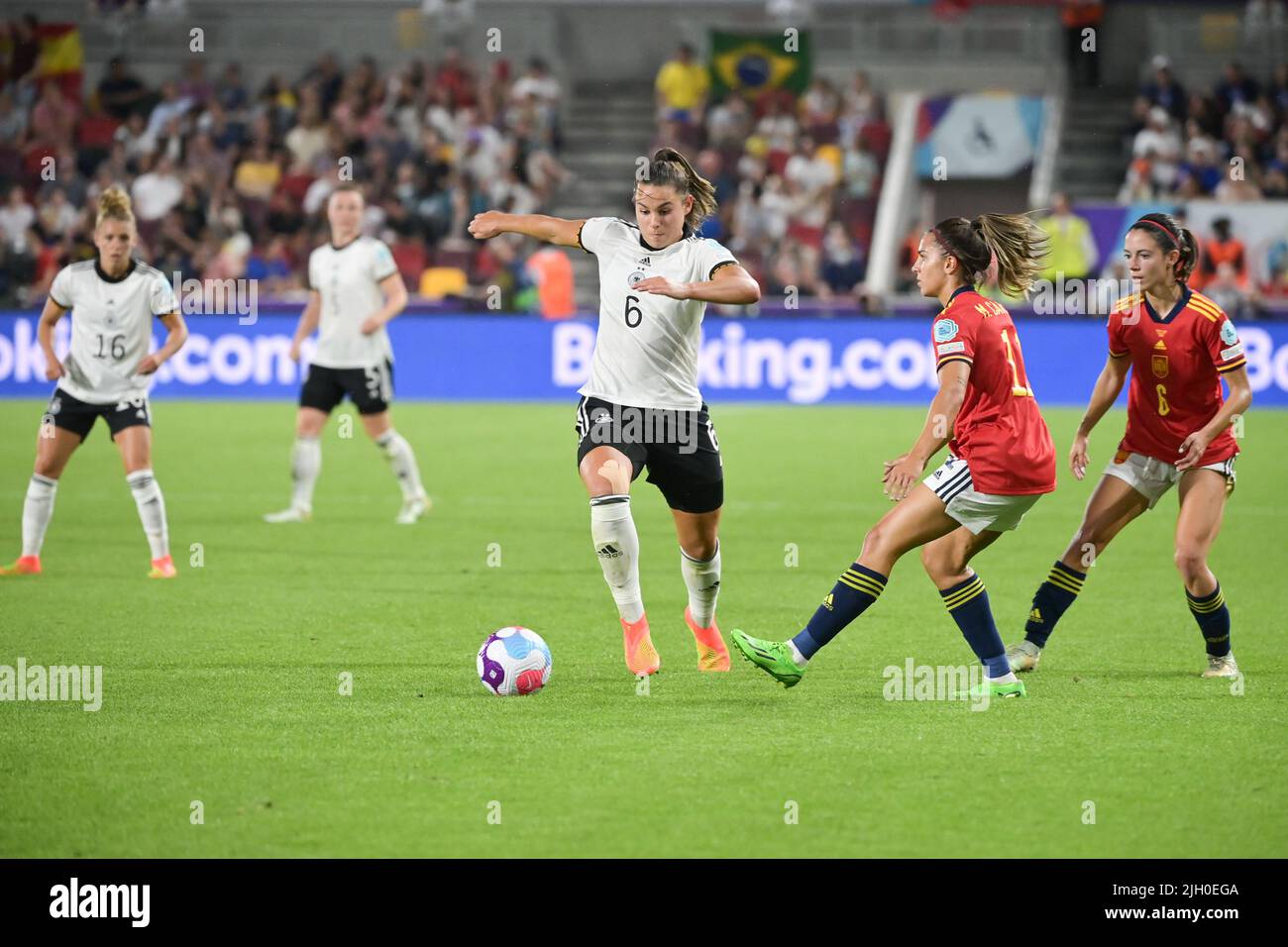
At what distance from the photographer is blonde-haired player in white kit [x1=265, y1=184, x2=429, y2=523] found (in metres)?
12.8

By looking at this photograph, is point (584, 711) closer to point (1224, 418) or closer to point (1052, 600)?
point (1052, 600)

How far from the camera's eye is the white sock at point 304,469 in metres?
12.9

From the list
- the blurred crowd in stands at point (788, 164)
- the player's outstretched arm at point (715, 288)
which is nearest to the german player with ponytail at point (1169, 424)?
the player's outstretched arm at point (715, 288)

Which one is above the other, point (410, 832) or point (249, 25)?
point (249, 25)

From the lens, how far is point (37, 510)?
10.3 m

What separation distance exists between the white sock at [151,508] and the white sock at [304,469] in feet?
8.27

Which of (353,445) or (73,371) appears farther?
(353,445)

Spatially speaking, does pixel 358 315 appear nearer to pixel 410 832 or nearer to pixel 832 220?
pixel 410 832

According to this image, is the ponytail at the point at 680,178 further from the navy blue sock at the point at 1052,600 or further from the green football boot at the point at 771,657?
the navy blue sock at the point at 1052,600

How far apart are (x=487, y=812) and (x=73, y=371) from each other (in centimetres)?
585

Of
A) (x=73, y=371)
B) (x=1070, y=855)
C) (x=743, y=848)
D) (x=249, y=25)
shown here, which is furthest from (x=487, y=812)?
(x=249, y=25)

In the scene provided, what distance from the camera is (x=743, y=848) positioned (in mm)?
5008

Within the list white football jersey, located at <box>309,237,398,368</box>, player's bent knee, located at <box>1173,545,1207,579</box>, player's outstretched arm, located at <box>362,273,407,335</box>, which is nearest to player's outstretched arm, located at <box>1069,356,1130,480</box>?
player's bent knee, located at <box>1173,545,1207,579</box>

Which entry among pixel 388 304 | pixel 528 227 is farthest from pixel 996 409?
pixel 388 304
